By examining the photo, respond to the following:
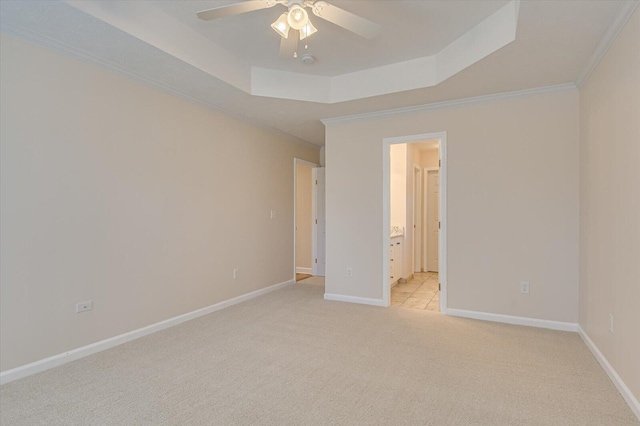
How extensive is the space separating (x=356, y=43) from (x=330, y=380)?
282 cm

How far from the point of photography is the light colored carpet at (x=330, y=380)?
202 cm

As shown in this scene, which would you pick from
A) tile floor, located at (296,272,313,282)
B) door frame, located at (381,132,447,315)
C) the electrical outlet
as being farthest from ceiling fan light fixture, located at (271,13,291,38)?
tile floor, located at (296,272,313,282)

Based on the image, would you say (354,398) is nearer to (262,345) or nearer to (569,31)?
(262,345)

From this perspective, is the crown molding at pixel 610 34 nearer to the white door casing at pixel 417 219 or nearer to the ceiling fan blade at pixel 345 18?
the ceiling fan blade at pixel 345 18

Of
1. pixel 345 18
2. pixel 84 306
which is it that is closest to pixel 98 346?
pixel 84 306

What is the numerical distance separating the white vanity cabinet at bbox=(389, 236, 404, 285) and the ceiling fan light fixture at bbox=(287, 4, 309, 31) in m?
3.57

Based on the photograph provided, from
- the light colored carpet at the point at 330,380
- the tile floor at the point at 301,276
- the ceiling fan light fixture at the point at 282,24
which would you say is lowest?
the tile floor at the point at 301,276

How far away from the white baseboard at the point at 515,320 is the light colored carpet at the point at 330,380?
0.13 meters

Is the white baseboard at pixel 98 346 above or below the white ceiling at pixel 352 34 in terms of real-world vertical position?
below

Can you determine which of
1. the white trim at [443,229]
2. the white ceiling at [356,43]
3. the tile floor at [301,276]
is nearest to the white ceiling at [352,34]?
the white ceiling at [356,43]

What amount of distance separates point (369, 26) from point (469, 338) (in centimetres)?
278

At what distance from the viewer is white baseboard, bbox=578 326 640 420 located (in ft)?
6.69

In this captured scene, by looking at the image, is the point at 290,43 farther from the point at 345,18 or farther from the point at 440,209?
the point at 440,209

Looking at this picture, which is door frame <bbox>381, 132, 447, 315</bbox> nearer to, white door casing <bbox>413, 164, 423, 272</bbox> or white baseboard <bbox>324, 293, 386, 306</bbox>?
white baseboard <bbox>324, 293, 386, 306</bbox>
